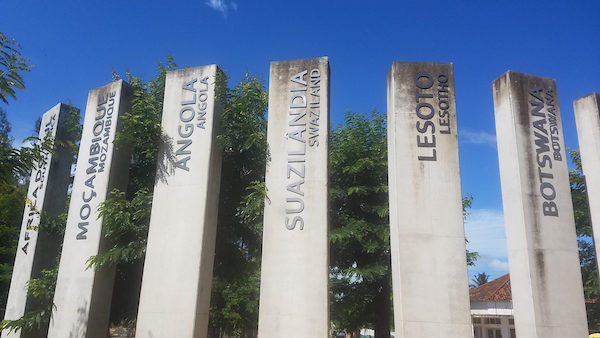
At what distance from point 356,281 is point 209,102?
7925 millimetres

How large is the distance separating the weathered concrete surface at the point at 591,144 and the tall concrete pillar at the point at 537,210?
6.51ft

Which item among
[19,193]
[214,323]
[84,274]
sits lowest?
[214,323]

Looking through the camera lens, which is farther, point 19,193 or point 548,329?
point 19,193

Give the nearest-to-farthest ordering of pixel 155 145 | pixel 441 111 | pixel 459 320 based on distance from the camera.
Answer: pixel 459 320 → pixel 441 111 → pixel 155 145

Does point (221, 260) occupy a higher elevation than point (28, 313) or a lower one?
higher

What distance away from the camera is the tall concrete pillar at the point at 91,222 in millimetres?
13969

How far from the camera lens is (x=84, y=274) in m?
14.2

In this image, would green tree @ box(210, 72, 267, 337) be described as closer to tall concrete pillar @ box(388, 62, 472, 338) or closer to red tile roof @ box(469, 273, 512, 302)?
tall concrete pillar @ box(388, 62, 472, 338)

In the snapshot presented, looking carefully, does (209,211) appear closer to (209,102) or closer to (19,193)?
(209,102)

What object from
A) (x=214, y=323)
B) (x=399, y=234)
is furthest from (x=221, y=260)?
(x=399, y=234)

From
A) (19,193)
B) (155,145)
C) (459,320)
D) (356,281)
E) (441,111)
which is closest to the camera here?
(459,320)

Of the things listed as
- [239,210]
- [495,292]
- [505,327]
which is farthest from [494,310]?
[239,210]

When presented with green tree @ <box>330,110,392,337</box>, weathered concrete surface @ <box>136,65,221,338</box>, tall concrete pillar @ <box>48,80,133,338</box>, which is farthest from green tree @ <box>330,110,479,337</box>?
tall concrete pillar @ <box>48,80,133,338</box>

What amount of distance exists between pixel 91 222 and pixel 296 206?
21.2 ft
